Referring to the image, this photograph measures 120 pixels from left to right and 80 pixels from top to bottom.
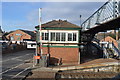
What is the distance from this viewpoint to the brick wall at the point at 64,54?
697 inches

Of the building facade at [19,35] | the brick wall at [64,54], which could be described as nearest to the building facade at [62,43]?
the brick wall at [64,54]

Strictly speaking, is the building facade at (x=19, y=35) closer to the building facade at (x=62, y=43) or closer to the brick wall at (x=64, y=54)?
the building facade at (x=62, y=43)

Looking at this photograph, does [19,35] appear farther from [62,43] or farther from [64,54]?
[64,54]

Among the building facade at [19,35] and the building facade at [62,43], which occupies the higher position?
the building facade at [19,35]

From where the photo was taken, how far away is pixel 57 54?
17.7 m

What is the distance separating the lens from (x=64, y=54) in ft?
58.2

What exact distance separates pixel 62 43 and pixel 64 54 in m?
1.21

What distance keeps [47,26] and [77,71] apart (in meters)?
6.36

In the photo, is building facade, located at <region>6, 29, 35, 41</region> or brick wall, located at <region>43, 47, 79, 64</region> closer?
brick wall, located at <region>43, 47, 79, 64</region>

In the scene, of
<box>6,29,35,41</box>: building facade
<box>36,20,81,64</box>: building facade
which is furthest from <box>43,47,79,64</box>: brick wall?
<box>6,29,35,41</box>: building facade

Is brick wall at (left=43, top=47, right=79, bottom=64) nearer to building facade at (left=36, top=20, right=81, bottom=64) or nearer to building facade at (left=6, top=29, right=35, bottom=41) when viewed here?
building facade at (left=36, top=20, right=81, bottom=64)

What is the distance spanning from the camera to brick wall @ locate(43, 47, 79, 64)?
697 inches

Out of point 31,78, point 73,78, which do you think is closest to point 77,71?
point 73,78

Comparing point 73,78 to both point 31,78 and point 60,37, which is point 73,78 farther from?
point 60,37
